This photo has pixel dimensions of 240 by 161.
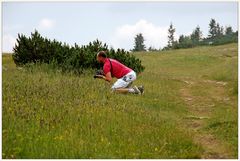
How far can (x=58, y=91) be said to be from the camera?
12484mm

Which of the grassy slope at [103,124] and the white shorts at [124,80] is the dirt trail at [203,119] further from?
the white shorts at [124,80]

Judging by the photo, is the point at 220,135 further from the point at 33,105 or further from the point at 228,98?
the point at 228,98

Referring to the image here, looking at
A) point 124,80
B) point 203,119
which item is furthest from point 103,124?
point 124,80

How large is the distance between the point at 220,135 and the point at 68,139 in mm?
3441

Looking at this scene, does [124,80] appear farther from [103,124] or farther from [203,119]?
[103,124]

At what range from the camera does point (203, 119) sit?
11602mm

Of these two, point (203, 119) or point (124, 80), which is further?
point (124, 80)

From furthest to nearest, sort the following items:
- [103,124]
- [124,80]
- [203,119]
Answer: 1. [124,80]
2. [203,119]
3. [103,124]

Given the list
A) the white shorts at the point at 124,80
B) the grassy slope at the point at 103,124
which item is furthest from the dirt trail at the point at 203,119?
the white shorts at the point at 124,80

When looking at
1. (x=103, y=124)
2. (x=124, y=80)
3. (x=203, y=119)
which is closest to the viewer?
(x=103, y=124)

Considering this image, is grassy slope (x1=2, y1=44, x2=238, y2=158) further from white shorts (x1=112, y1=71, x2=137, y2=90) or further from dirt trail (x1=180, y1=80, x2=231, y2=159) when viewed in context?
white shorts (x1=112, y1=71, x2=137, y2=90)

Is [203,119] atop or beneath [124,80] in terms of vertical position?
beneath

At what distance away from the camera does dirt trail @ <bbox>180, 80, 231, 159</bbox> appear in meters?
8.38

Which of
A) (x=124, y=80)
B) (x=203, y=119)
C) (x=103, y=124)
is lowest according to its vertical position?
(x=203, y=119)
